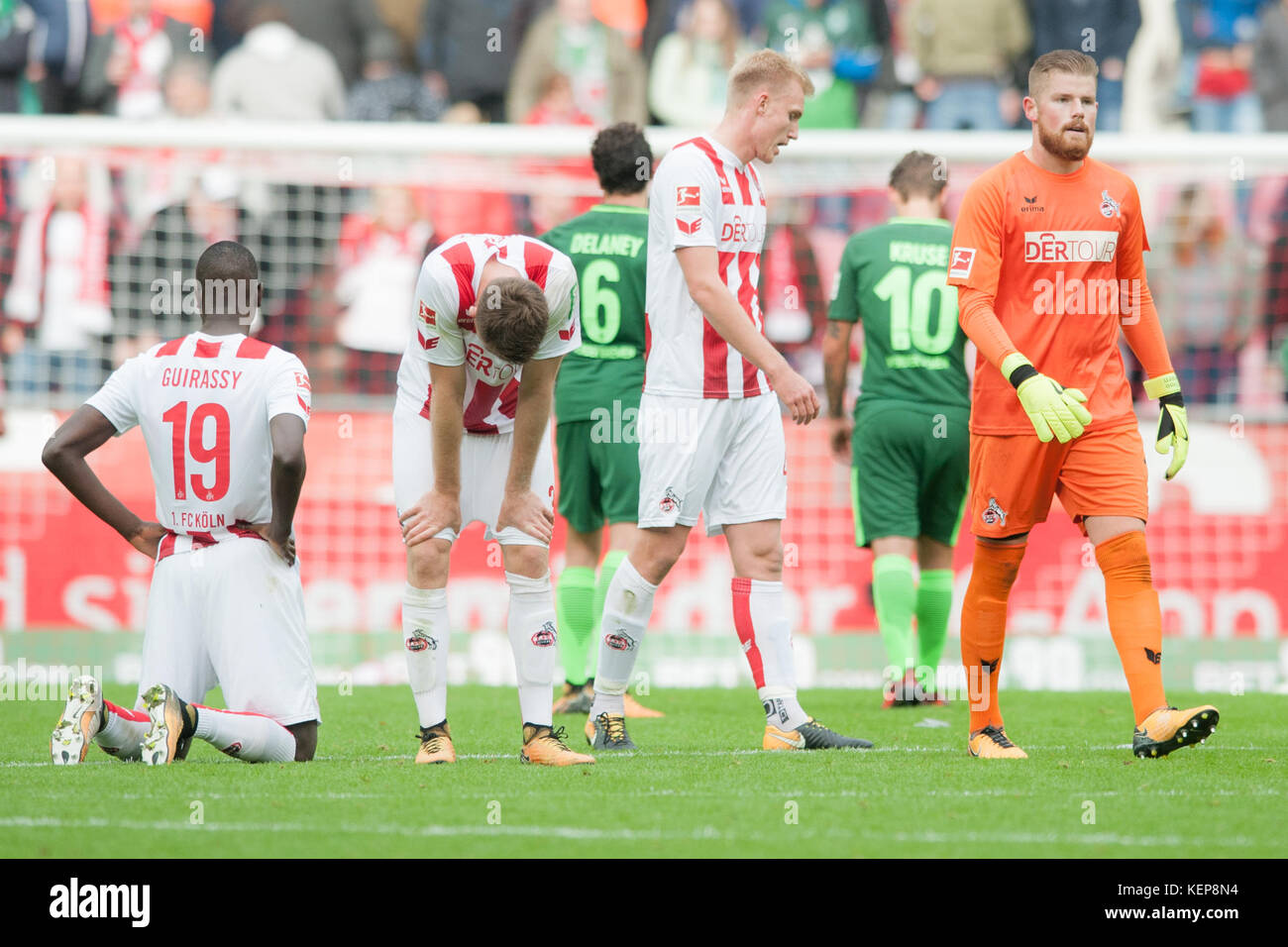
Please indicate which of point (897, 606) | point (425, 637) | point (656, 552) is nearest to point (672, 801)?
point (425, 637)

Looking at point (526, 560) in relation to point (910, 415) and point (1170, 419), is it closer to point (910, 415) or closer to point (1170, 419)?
point (1170, 419)

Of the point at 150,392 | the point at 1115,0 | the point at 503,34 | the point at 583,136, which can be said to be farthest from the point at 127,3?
the point at 150,392

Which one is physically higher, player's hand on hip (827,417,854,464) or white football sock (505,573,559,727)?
player's hand on hip (827,417,854,464)

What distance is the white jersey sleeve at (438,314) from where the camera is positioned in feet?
18.8

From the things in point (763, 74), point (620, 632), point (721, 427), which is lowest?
point (620, 632)

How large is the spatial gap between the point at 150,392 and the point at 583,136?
5464mm

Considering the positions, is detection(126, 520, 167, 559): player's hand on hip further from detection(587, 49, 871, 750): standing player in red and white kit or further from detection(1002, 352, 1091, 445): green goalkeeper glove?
detection(1002, 352, 1091, 445): green goalkeeper glove

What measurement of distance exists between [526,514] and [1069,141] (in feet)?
7.78

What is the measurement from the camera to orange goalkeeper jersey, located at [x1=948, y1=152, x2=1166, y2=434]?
6.35 m

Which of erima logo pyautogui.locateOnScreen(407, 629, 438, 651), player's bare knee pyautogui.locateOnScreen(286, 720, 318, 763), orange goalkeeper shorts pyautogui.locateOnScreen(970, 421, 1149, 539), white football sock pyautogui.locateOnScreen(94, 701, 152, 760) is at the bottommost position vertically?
player's bare knee pyautogui.locateOnScreen(286, 720, 318, 763)

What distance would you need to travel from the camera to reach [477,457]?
621 cm

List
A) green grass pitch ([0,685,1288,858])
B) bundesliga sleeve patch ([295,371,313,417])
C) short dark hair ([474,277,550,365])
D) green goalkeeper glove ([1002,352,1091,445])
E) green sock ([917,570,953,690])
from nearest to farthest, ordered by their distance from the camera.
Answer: green grass pitch ([0,685,1288,858]) → short dark hair ([474,277,550,365]) → green goalkeeper glove ([1002,352,1091,445]) → bundesliga sleeve patch ([295,371,313,417]) → green sock ([917,570,953,690])

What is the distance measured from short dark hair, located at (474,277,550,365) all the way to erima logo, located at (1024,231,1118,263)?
193 centimetres

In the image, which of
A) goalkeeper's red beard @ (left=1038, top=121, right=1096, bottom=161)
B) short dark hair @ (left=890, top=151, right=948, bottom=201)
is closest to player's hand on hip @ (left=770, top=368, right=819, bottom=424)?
goalkeeper's red beard @ (left=1038, top=121, right=1096, bottom=161)
